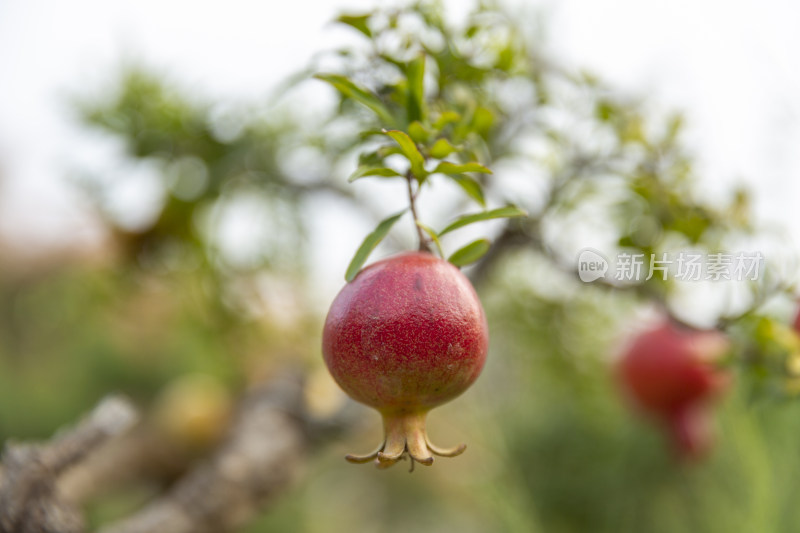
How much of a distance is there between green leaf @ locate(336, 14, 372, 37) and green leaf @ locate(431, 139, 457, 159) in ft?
0.26

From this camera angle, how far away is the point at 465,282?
237mm

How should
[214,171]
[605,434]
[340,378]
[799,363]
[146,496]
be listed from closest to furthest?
[340,378], [799,363], [214,171], [605,434], [146,496]

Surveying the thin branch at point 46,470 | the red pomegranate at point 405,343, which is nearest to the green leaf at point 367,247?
the red pomegranate at point 405,343

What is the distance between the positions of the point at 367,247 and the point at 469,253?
5cm

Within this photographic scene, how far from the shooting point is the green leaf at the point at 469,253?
266 millimetres

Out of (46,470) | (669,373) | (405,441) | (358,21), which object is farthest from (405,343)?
(669,373)

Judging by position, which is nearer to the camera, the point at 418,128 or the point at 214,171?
the point at 418,128

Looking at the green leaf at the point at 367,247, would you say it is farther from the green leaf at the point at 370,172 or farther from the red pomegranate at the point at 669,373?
the red pomegranate at the point at 669,373

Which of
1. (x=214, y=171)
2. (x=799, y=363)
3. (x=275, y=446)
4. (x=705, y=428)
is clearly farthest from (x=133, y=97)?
(x=705, y=428)

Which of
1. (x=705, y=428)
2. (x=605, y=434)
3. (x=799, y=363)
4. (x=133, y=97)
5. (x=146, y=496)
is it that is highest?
(x=133, y=97)

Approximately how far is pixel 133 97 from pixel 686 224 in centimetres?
40

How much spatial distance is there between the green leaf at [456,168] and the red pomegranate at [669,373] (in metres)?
0.39

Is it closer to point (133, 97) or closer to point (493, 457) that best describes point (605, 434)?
point (493, 457)

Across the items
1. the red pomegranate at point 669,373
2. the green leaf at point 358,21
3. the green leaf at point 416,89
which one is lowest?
the red pomegranate at point 669,373
